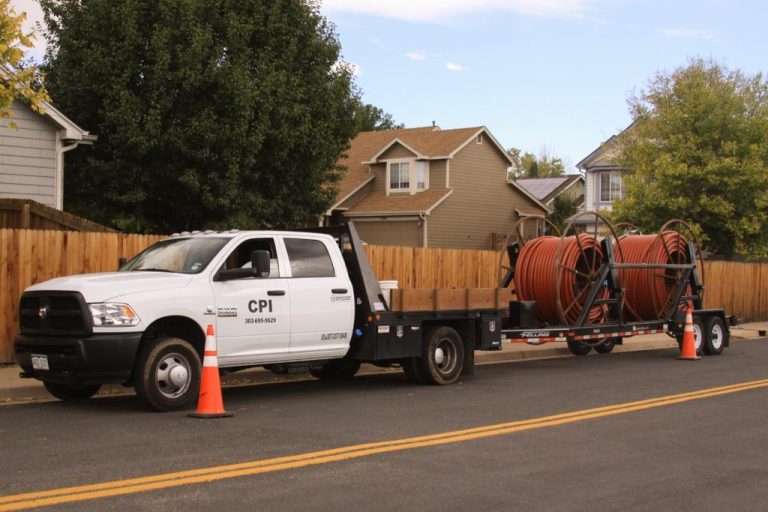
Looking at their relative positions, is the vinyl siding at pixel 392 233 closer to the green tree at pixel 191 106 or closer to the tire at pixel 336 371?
the green tree at pixel 191 106

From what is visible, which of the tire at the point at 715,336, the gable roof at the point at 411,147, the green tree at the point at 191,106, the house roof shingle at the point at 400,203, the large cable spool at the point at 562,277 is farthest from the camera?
the gable roof at the point at 411,147

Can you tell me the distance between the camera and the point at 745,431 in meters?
9.84

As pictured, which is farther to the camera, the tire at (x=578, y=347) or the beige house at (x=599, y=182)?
the beige house at (x=599, y=182)

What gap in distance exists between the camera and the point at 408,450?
8336mm

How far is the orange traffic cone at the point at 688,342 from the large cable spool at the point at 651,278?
0.49m

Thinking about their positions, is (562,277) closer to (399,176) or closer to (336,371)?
(336,371)

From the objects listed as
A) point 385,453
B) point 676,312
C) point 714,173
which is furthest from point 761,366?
point 714,173

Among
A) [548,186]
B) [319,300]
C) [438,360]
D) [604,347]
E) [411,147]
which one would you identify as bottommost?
[604,347]

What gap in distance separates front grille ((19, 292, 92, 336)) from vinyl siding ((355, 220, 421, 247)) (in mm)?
32009

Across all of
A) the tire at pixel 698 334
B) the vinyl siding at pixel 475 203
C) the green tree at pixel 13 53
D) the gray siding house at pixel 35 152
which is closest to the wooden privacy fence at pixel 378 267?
the green tree at pixel 13 53

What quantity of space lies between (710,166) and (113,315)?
29.6 metres

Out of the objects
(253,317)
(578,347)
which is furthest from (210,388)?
(578,347)

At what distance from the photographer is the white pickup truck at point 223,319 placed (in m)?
9.88

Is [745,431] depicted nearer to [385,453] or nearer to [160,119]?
[385,453]
